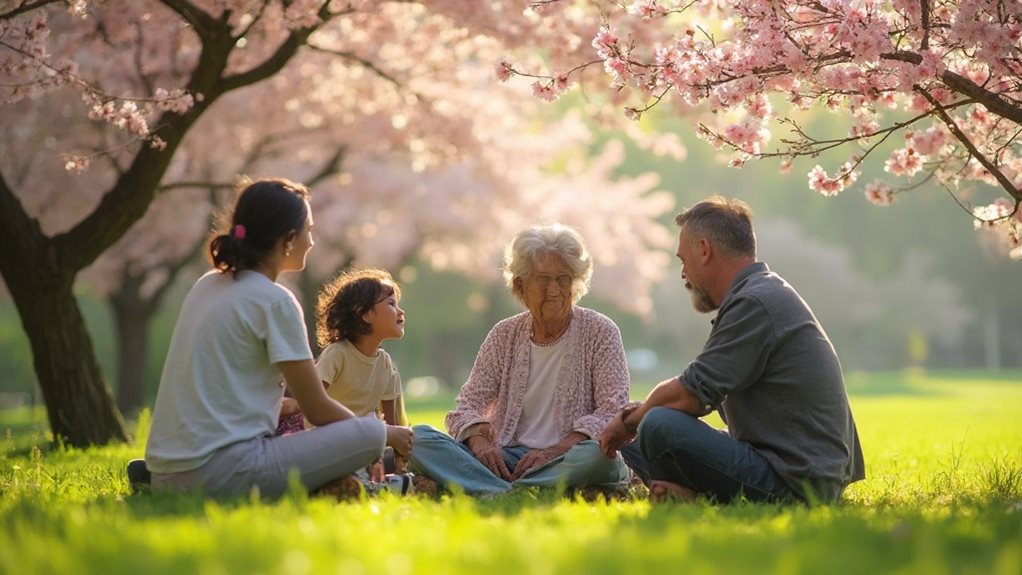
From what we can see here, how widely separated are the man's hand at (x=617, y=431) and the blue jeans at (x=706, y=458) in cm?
22

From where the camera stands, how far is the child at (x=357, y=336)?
6770 millimetres

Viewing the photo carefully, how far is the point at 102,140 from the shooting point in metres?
18.1

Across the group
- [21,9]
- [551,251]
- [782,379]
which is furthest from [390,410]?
[21,9]

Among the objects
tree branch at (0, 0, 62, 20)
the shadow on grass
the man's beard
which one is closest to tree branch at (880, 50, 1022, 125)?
the man's beard

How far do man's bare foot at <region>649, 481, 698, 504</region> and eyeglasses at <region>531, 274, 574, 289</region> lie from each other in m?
1.39

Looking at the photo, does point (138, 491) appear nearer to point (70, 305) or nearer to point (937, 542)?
point (937, 542)

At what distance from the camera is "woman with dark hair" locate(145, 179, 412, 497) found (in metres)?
4.94

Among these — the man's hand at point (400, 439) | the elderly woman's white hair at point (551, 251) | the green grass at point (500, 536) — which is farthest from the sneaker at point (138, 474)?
the elderly woman's white hair at point (551, 251)

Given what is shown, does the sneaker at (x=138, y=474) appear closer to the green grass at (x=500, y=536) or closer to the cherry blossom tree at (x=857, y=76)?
the green grass at (x=500, y=536)

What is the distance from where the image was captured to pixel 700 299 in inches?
229

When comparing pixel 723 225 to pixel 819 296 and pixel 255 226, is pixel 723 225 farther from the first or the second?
pixel 819 296

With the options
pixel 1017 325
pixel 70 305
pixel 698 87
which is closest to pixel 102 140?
pixel 70 305

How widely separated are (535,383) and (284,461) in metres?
2.00

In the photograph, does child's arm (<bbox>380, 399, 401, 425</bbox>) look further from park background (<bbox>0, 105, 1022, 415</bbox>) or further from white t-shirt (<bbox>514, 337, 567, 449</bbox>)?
park background (<bbox>0, 105, 1022, 415</bbox>)
